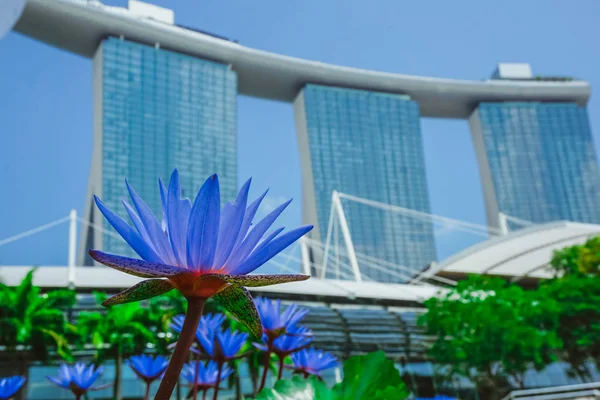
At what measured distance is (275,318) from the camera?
4.44 feet

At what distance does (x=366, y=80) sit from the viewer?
62688mm

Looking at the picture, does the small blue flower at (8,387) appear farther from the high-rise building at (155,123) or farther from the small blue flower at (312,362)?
the high-rise building at (155,123)

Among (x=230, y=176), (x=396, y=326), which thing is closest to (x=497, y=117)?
(x=230, y=176)

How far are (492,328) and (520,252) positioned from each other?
2153 cm

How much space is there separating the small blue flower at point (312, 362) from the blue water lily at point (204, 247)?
0.87 metres

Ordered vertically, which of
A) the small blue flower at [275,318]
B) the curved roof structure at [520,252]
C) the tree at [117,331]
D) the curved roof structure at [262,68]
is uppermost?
the curved roof structure at [262,68]

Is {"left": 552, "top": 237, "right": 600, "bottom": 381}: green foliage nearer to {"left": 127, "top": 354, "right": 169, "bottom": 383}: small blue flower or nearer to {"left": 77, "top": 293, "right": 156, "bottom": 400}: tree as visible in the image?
{"left": 77, "top": 293, "right": 156, "bottom": 400}: tree

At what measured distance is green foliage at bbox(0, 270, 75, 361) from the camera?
1429cm

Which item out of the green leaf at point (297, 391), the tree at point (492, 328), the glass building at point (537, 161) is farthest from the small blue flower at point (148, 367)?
the glass building at point (537, 161)

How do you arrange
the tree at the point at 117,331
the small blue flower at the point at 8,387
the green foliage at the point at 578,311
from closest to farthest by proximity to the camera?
the small blue flower at the point at 8,387, the tree at the point at 117,331, the green foliage at the point at 578,311

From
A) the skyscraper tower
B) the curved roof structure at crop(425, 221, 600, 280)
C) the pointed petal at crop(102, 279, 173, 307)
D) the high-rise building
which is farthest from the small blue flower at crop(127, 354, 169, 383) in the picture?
the skyscraper tower

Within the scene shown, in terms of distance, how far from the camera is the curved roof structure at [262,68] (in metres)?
50.2

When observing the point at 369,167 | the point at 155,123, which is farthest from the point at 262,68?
the point at 369,167

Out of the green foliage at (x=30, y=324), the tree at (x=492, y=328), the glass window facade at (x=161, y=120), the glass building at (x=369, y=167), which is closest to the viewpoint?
the green foliage at (x=30, y=324)
